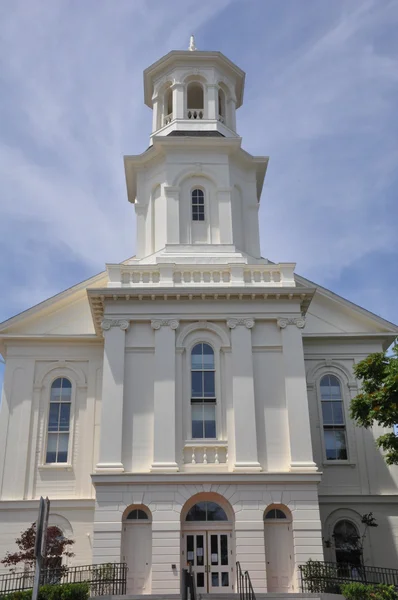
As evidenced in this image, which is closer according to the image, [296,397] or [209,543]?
[209,543]

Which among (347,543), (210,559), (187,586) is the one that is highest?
(347,543)

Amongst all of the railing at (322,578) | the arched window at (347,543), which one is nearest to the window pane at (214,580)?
the railing at (322,578)

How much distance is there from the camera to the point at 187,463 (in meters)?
22.9

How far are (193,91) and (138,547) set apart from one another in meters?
21.5

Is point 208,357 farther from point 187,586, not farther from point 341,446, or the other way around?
point 187,586

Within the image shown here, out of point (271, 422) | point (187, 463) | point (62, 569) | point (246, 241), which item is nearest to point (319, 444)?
point (271, 422)

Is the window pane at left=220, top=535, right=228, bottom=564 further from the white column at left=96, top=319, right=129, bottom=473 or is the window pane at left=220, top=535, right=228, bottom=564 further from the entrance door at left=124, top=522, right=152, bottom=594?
the white column at left=96, top=319, right=129, bottom=473

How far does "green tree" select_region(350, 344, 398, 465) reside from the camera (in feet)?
66.7

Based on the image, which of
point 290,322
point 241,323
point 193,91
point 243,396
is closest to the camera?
point 243,396

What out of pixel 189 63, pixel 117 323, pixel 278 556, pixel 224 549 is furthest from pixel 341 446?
pixel 189 63

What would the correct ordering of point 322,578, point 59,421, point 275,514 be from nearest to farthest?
point 322,578, point 275,514, point 59,421

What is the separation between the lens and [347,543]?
1008 inches

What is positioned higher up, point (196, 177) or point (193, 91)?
point (193, 91)

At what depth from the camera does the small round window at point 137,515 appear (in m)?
22.2
